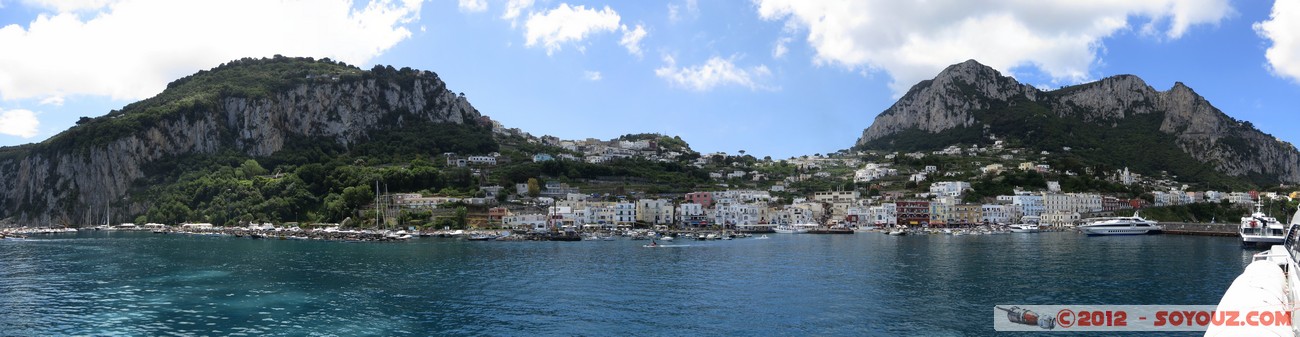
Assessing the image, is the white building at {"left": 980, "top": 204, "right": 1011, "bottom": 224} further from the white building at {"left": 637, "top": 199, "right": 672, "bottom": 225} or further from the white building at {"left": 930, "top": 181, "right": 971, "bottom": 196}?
the white building at {"left": 637, "top": 199, "right": 672, "bottom": 225}

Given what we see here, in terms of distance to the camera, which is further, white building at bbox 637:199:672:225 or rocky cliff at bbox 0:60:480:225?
rocky cliff at bbox 0:60:480:225

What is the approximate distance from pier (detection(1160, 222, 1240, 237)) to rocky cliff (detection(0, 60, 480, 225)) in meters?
138

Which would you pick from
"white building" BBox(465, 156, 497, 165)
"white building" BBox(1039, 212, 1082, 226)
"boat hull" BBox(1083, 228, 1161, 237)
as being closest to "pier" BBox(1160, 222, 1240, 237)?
"boat hull" BBox(1083, 228, 1161, 237)

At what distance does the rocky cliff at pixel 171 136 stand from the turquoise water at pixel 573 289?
80.7 metres

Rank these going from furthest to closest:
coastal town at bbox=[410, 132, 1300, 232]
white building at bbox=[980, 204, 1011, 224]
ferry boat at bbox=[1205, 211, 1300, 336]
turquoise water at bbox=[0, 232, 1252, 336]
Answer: white building at bbox=[980, 204, 1011, 224] → coastal town at bbox=[410, 132, 1300, 232] → turquoise water at bbox=[0, 232, 1252, 336] → ferry boat at bbox=[1205, 211, 1300, 336]

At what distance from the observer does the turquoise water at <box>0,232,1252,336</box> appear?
26.6 meters

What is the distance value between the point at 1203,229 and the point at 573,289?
9004 centimetres

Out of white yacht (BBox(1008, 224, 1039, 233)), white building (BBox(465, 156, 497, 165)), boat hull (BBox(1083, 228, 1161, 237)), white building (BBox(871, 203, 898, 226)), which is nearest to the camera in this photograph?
boat hull (BBox(1083, 228, 1161, 237))

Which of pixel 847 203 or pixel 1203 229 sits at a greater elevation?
pixel 847 203

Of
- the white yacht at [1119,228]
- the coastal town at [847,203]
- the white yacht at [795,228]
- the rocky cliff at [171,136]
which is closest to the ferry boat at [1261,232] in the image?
the white yacht at [1119,228]

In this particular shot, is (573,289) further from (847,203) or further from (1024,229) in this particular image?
(847,203)

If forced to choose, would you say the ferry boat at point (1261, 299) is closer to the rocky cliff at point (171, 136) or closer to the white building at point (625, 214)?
the white building at point (625, 214)

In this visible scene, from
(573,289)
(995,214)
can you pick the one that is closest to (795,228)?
(995,214)

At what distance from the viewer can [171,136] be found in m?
134
